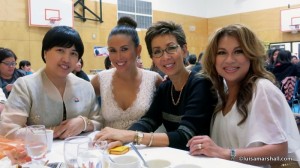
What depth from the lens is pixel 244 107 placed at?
4.90ft

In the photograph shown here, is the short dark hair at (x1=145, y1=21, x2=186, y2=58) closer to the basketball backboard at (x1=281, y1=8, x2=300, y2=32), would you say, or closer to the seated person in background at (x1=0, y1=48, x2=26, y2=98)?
the seated person in background at (x1=0, y1=48, x2=26, y2=98)

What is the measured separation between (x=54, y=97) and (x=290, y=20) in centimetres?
1038

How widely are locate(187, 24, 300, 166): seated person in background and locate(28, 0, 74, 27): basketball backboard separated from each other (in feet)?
22.5

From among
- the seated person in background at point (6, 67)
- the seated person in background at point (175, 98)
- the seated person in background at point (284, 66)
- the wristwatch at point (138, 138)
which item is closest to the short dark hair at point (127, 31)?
the seated person in background at point (175, 98)

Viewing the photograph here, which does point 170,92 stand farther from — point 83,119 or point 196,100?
point 83,119

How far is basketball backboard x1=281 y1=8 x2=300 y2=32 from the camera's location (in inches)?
389

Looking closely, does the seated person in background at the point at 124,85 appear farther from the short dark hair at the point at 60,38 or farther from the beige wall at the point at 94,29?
the beige wall at the point at 94,29

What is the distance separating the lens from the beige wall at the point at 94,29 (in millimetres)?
7309

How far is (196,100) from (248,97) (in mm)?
276

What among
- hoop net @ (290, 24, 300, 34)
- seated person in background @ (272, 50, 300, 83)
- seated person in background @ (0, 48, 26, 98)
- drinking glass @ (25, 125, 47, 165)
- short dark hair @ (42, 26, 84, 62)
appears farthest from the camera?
hoop net @ (290, 24, 300, 34)

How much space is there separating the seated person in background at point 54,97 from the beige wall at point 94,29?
13.4 feet

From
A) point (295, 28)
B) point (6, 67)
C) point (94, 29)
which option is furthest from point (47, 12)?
point (295, 28)

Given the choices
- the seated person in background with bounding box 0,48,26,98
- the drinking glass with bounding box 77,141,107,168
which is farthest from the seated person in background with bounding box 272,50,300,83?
the drinking glass with bounding box 77,141,107,168

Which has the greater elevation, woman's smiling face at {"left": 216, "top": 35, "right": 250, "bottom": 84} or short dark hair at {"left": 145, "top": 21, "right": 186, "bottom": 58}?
short dark hair at {"left": 145, "top": 21, "right": 186, "bottom": 58}
